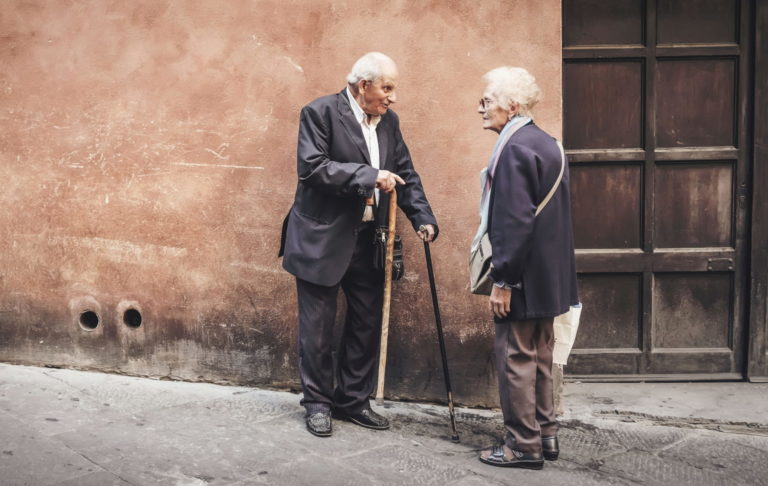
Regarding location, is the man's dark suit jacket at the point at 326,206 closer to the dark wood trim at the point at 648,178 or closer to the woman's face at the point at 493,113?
the woman's face at the point at 493,113

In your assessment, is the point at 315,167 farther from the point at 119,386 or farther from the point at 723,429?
the point at 723,429

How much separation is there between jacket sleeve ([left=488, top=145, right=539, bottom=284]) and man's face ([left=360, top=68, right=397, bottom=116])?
0.73 meters

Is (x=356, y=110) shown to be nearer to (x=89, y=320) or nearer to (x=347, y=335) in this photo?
(x=347, y=335)

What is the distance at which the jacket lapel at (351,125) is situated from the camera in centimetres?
401

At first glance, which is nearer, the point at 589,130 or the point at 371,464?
the point at 371,464

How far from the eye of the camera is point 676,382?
16.0ft

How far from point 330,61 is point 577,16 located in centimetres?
140

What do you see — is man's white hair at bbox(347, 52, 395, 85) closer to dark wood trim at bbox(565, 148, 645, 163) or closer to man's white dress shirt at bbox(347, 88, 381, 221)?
man's white dress shirt at bbox(347, 88, 381, 221)

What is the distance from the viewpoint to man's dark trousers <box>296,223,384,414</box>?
13.5 feet

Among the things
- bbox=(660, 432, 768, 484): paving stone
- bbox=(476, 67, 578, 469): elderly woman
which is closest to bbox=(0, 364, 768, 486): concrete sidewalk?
bbox=(660, 432, 768, 484): paving stone

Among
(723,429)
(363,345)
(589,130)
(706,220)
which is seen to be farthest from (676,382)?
(363,345)

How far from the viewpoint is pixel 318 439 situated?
156 inches

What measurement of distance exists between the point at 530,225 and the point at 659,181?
1655 millimetres

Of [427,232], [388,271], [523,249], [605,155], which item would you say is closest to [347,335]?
[388,271]
